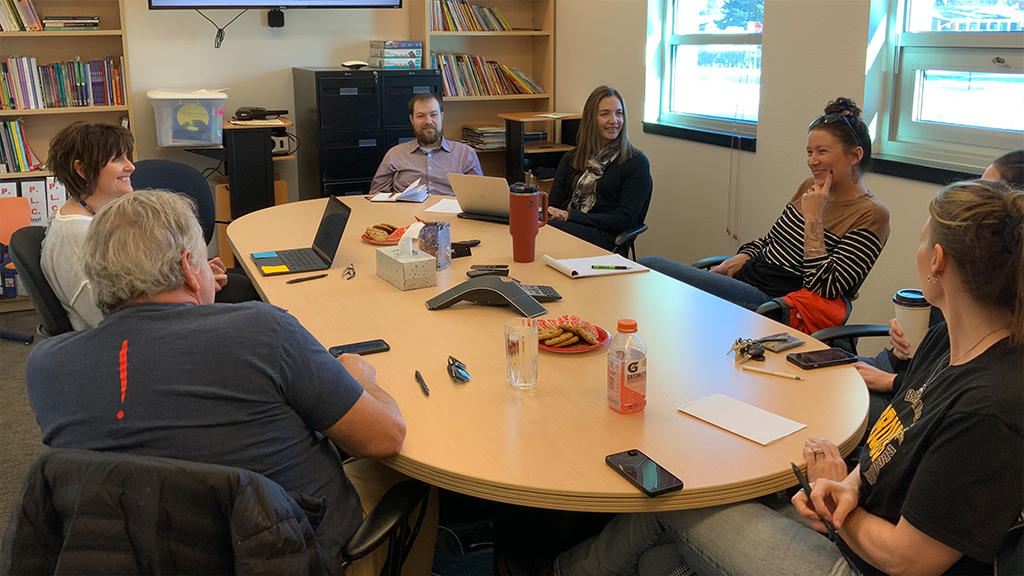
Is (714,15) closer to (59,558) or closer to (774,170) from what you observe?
(774,170)

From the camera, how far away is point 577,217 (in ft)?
12.8

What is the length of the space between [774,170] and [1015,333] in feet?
8.91

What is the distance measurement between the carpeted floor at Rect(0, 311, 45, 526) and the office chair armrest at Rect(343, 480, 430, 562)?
4.77 feet

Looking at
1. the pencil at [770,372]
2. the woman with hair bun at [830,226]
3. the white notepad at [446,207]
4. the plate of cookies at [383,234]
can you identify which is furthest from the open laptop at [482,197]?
the pencil at [770,372]

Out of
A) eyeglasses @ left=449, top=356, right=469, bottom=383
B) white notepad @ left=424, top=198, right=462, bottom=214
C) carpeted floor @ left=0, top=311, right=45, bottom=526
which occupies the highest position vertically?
white notepad @ left=424, top=198, right=462, bottom=214

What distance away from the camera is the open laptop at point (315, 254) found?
8.86 feet

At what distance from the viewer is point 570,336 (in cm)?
195

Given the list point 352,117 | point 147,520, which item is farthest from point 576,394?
point 352,117

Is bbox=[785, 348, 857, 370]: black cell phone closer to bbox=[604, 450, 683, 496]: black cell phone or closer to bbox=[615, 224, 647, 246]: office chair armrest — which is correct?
bbox=[604, 450, 683, 496]: black cell phone

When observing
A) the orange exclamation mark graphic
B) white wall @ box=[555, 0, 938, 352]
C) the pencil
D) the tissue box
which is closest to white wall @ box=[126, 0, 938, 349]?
white wall @ box=[555, 0, 938, 352]

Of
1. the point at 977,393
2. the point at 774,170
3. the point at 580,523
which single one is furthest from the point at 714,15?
the point at 977,393

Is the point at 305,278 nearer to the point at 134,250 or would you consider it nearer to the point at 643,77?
the point at 134,250

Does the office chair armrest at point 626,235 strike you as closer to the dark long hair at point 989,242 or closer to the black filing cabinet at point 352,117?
the black filing cabinet at point 352,117

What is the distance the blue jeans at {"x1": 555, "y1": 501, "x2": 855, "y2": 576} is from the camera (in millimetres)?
1385
